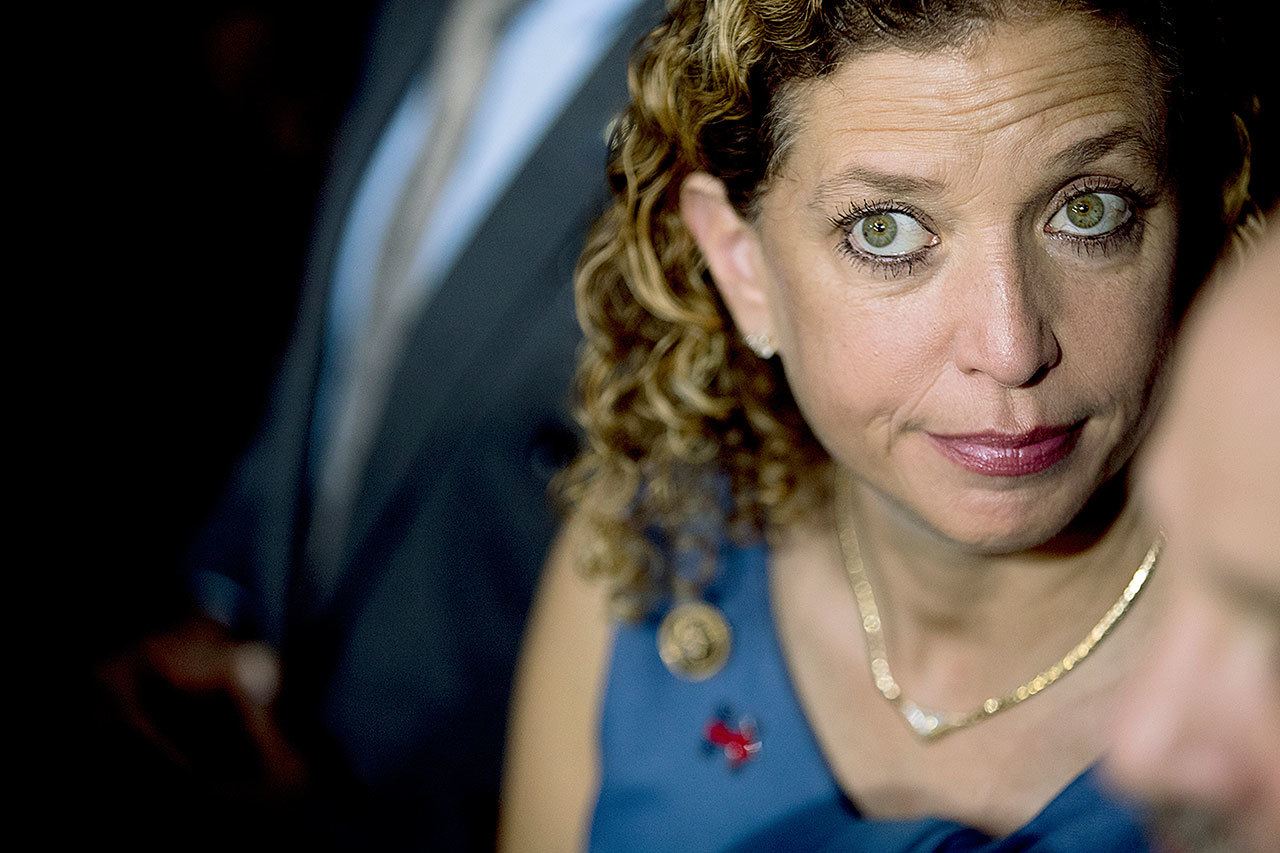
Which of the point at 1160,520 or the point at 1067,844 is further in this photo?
the point at 1067,844

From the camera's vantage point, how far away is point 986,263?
38.9 inches

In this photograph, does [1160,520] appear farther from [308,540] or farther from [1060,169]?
[308,540]

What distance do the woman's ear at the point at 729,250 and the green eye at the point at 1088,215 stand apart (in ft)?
1.03

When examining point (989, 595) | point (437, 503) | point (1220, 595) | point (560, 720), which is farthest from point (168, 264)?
point (1220, 595)

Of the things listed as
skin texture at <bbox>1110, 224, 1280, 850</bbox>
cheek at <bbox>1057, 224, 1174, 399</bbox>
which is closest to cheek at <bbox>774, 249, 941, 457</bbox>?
cheek at <bbox>1057, 224, 1174, 399</bbox>

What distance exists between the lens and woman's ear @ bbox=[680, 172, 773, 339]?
1234 mm

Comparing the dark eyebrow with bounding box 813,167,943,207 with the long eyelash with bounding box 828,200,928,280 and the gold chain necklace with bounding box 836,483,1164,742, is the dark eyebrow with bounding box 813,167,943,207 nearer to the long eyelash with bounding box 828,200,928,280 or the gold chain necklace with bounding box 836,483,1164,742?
the long eyelash with bounding box 828,200,928,280

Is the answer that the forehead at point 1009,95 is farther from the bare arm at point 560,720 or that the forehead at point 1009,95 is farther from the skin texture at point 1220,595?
the bare arm at point 560,720

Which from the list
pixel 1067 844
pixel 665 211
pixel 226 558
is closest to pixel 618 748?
pixel 1067 844

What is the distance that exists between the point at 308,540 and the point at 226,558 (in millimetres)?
191

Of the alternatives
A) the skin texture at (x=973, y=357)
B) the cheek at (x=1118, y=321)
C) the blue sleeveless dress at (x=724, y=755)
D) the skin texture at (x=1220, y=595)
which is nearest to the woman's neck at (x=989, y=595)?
the skin texture at (x=973, y=357)

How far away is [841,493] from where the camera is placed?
1.56 metres

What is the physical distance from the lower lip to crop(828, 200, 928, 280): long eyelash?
6.6 inches

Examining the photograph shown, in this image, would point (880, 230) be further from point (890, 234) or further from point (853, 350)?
point (853, 350)
